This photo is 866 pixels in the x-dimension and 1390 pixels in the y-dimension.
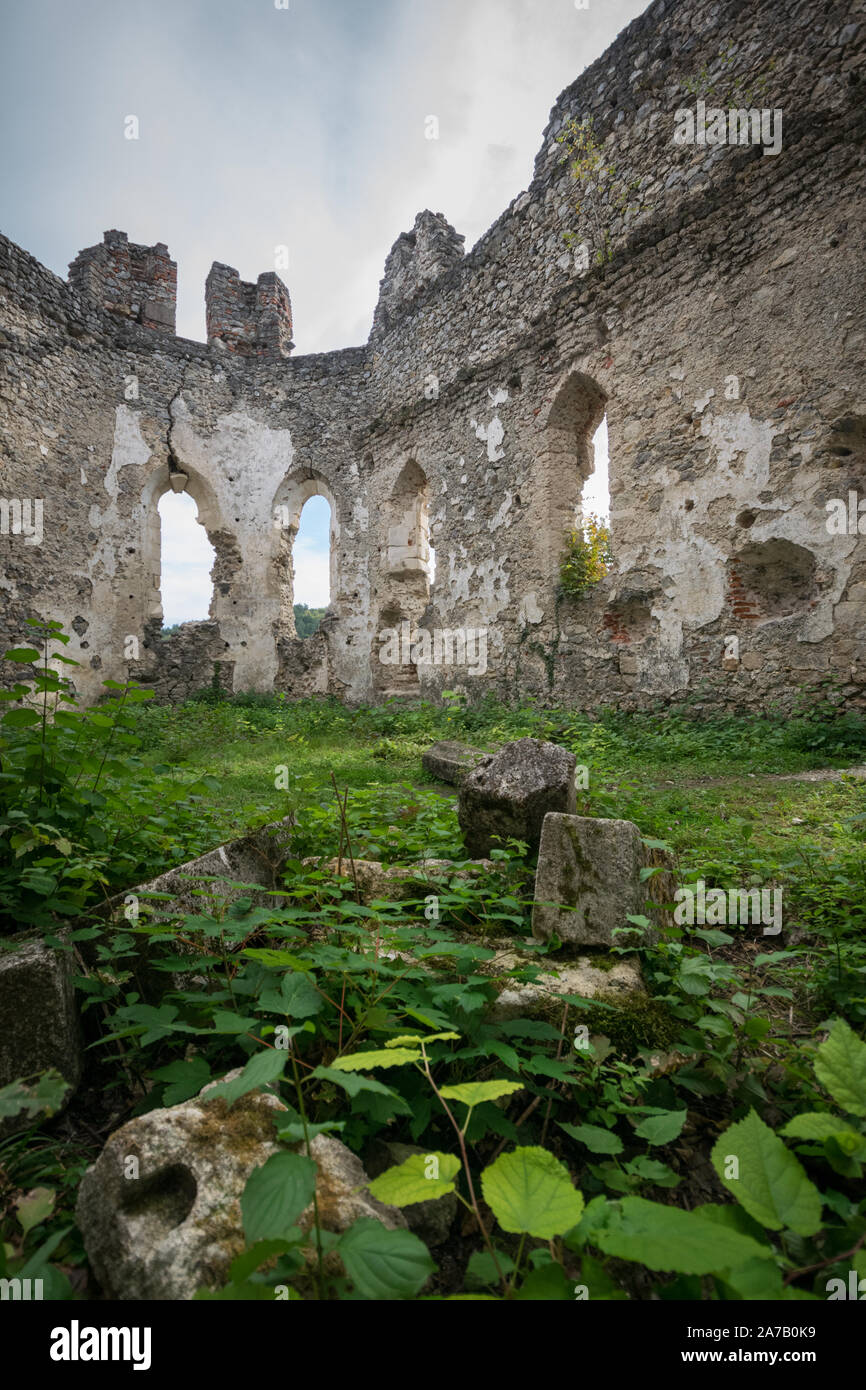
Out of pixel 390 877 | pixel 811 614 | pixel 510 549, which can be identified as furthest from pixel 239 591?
pixel 390 877

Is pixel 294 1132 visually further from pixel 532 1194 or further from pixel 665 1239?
pixel 665 1239

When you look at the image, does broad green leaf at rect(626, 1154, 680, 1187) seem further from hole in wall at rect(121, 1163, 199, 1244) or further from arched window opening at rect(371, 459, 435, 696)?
arched window opening at rect(371, 459, 435, 696)

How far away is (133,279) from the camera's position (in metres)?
12.6

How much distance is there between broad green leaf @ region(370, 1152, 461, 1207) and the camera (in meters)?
1.05

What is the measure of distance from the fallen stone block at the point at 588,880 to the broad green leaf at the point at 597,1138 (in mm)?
788

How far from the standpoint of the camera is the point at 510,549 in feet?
30.7

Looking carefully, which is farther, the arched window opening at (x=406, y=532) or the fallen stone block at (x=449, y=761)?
the arched window opening at (x=406, y=532)

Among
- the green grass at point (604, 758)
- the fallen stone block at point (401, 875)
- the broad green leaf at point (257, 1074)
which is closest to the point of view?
the broad green leaf at point (257, 1074)

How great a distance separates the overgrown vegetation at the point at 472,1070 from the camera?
1.04m

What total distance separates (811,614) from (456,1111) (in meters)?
5.95

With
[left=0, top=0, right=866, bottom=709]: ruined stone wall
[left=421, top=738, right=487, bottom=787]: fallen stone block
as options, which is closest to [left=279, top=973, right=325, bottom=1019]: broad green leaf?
[left=421, top=738, right=487, bottom=787]: fallen stone block

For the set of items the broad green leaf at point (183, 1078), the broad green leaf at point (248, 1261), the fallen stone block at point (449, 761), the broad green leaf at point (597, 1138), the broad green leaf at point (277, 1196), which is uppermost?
the fallen stone block at point (449, 761)

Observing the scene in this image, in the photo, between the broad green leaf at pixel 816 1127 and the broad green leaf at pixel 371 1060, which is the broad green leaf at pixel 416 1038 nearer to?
the broad green leaf at pixel 371 1060

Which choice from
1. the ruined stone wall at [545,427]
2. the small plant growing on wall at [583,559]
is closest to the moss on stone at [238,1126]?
the ruined stone wall at [545,427]
